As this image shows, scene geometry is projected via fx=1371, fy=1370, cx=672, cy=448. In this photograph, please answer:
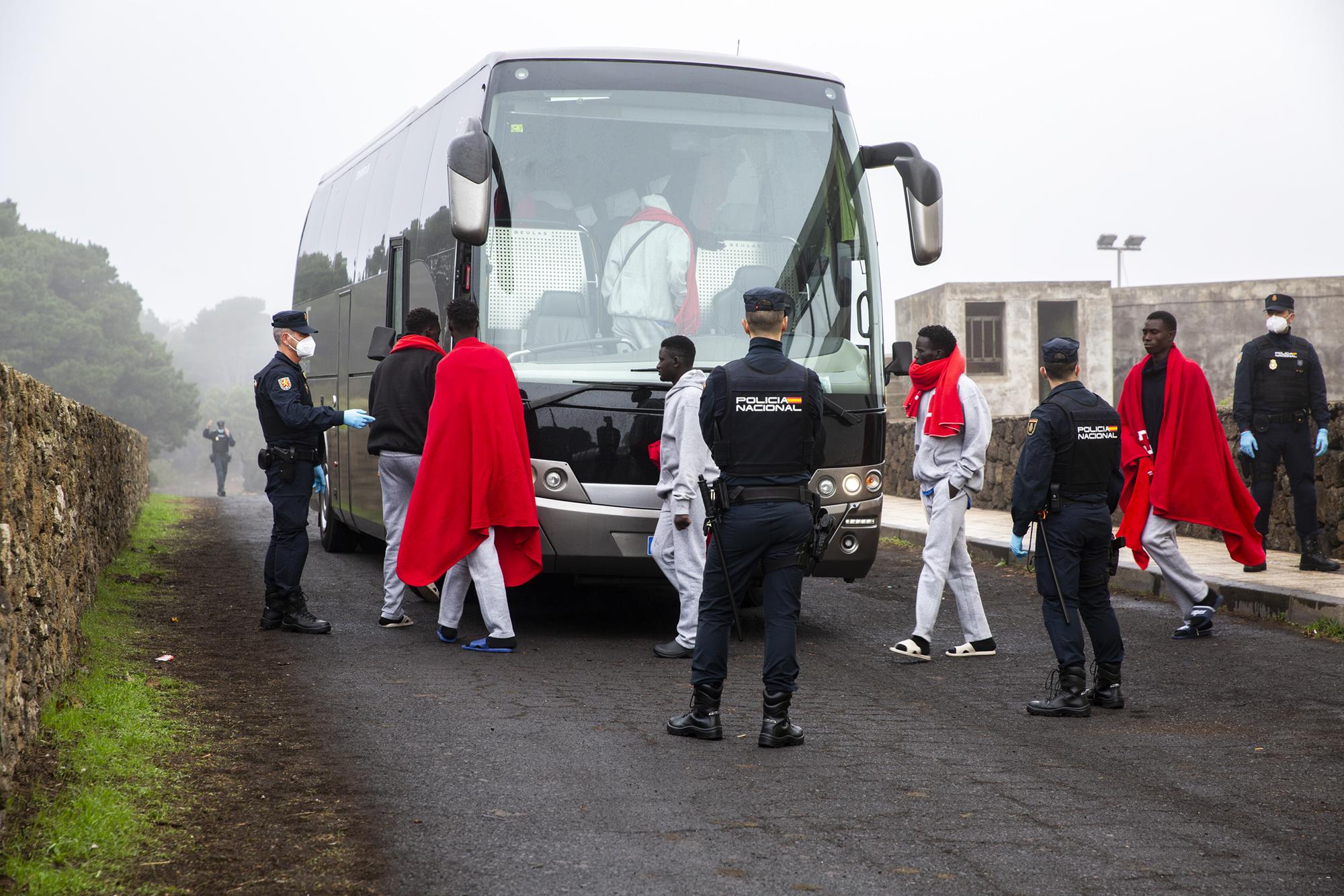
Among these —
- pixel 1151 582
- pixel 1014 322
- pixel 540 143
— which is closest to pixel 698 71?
pixel 540 143

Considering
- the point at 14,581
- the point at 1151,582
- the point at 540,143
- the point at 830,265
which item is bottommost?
the point at 1151,582

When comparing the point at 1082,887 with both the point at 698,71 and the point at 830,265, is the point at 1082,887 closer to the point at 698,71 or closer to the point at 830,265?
the point at 830,265

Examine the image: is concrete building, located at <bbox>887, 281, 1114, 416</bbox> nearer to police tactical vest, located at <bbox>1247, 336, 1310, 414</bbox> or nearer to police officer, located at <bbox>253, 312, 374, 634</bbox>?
police tactical vest, located at <bbox>1247, 336, 1310, 414</bbox>

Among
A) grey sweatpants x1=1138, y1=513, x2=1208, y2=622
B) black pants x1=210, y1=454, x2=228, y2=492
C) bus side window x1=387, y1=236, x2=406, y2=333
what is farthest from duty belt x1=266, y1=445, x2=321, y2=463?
black pants x1=210, y1=454, x2=228, y2=492

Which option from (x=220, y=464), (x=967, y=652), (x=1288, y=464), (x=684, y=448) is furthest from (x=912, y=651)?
(x=220, y=464)

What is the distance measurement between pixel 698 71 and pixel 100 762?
18.7ft

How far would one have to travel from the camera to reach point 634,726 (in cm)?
→ 586

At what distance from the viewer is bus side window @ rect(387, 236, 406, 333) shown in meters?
9.88

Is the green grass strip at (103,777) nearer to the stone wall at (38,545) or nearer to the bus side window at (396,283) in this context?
the stone wall at (38,545)

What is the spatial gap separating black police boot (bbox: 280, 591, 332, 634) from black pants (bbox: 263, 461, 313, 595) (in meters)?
0.06

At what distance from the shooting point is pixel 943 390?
7594mm

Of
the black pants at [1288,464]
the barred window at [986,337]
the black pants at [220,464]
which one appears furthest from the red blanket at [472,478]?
the black pants at [220,464]

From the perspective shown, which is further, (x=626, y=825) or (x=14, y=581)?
(x=14, y=581)

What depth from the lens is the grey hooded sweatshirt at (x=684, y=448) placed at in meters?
7.22
